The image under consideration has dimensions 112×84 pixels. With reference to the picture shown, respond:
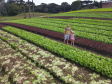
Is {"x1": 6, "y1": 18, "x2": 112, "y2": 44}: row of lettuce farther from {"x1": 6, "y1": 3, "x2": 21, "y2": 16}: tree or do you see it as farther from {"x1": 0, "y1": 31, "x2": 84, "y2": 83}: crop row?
{"x1": 6, "y1": 3, "x2": 21, "y2": 16}: tree

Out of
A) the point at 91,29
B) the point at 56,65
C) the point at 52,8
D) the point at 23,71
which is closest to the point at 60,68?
the point at 56,65

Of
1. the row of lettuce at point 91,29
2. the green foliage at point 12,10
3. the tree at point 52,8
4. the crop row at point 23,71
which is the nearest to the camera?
the crop row at point 23,71

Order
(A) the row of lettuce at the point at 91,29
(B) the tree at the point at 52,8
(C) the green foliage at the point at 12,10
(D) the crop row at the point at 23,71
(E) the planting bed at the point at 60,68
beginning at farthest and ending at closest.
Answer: (B) the tree at the point at 52,8, (C) the green foliage at the point at 12,10, (A) the row of lettuce at the point at 91,29, (D) the crop row at the point at 23,71, (E) the planting bed at the point at 60,68

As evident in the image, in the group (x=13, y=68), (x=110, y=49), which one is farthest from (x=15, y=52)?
(x=110, y=49)

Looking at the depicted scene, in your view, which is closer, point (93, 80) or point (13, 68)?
point (93, 80)

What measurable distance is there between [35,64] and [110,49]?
5.55 metres

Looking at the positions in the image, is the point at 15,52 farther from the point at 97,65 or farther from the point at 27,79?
the point at 97,65

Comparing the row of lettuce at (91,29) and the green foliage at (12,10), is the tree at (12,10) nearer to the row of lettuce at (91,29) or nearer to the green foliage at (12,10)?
the green foliage at (12,10)

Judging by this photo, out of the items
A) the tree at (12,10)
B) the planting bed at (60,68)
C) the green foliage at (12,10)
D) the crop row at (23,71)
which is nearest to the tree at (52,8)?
the tree at (12,10)

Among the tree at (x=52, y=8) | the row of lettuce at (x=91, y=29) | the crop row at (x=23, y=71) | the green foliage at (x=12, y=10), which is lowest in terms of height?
the crop row at (x=23, y=71)

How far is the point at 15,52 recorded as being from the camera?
7.61m

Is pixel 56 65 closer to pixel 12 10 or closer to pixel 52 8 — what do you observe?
pixel 12 10

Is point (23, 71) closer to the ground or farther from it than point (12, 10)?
closer to the ground

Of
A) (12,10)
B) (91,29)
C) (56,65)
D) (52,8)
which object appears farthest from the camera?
(52,8)
